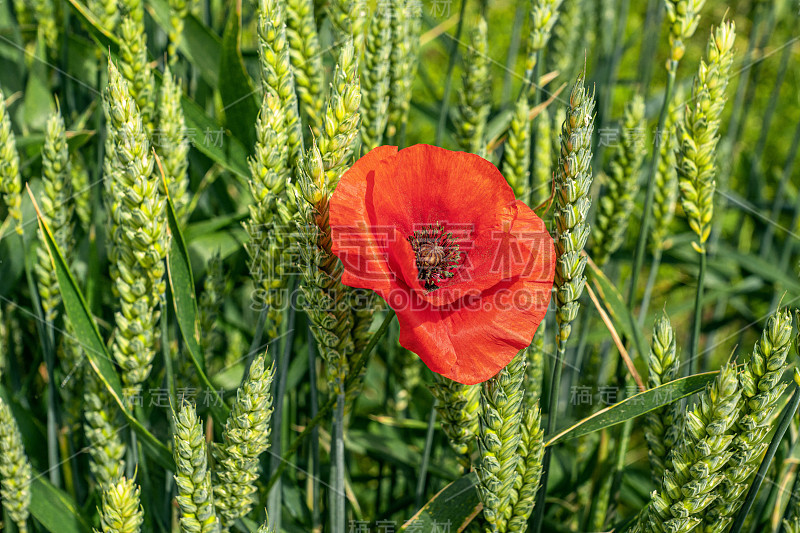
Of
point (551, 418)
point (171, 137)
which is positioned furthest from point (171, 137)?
point (551, 418)

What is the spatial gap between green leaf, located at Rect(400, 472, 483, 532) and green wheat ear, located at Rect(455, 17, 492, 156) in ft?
1.26

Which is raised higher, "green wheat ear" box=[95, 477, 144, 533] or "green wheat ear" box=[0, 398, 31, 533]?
"green wheat ear" box=[95, 477, 144, 533]

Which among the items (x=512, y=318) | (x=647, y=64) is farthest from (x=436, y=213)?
Answer: (x=647, y=64)

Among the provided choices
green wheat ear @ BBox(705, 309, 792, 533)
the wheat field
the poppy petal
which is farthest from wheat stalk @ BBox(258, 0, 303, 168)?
green wheat ear @ BBox(705, 309, 792, 533)

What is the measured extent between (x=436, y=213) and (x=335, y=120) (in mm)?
127

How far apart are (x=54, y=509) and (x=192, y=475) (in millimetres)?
266

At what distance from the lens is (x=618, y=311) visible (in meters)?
0.78

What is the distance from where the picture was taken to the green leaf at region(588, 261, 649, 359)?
0.76 metres

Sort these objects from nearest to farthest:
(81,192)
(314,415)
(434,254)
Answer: (434,254) → (314,415) → (81,192)

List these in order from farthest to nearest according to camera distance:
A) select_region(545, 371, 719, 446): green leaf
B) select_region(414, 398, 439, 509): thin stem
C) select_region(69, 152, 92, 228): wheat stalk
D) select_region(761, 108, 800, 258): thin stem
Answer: select_region(761, 108, 800, 258): thin stem < select_region(69, 152, 92, 228): wheat stalk < select_region(414, 398, 439, 509): thin stem < select_region(545, 371, 719, 446): green leaf

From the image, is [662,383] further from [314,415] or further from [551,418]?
[314,415]

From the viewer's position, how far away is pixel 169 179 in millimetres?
682

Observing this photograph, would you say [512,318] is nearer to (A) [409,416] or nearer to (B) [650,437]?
(B) [650,437]

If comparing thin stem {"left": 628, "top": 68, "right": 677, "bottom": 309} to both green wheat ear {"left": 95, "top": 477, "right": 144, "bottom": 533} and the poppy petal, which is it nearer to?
the poppy petal
